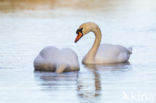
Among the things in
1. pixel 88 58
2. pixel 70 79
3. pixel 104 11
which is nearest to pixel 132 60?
pixel 88 58

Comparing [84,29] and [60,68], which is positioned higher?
[84,29]

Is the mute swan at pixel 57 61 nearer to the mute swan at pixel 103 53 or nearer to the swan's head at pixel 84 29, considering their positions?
the mute swan at pixel 103 53

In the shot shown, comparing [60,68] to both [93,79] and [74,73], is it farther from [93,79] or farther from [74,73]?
[93,79]

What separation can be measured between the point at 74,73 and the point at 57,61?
394mm

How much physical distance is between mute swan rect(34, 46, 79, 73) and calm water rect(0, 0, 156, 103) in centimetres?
18

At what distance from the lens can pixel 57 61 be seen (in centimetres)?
1316

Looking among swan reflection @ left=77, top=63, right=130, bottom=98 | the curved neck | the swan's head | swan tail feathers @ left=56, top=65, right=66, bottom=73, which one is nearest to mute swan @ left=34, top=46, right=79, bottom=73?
swan tail feathers @ left=56, top=65, right=66, bottom=73

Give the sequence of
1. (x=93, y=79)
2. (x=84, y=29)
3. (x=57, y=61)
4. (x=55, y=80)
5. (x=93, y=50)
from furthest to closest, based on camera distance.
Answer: (x=84, y=29) < (x=93, y=50) < (x=57, y=61) < (x=93, y=79) < (x=55, y=80)

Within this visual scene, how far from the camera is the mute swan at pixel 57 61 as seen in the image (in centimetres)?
1313

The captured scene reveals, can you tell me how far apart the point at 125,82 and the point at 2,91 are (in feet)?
7.09

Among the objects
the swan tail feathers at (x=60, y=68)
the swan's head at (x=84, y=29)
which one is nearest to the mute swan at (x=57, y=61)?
the swan tail feathers at (x=60, y=68)

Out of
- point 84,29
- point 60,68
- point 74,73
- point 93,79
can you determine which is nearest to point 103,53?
point 84,29

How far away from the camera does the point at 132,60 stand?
15.1 meters

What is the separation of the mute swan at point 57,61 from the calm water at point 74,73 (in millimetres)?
177
